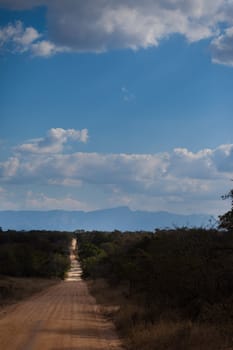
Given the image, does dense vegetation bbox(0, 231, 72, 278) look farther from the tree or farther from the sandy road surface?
the tree

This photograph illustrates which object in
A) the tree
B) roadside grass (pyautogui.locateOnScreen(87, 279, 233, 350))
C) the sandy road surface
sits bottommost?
the sandy road surface

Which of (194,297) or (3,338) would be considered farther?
(194,297)

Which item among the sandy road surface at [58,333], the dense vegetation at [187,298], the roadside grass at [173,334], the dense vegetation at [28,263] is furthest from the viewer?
the dense vegetation at [28,263]

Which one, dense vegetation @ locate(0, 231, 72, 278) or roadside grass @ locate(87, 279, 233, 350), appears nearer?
roadside grass @ locate(87, 279, 233, 350)

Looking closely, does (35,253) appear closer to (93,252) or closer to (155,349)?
(93,252)

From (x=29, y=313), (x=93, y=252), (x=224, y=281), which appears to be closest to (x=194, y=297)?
(x=224, y=281)

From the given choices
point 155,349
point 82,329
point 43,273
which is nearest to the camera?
point 155,349

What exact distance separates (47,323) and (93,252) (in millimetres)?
107588

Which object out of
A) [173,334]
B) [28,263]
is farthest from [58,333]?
[28,263]

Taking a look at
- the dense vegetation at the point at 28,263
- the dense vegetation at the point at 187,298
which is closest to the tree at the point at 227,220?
the dense vegetation at the point at 187,298

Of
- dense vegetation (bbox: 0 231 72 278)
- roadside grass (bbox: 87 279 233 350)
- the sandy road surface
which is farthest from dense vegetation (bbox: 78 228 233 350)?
dense vegetation (bbox: 0 231 72 278)

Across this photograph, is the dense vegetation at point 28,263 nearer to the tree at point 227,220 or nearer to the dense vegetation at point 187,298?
the dense vegetation at point 187,298

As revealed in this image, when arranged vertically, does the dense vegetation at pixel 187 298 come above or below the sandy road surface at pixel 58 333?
above

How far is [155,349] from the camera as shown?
690 inches
